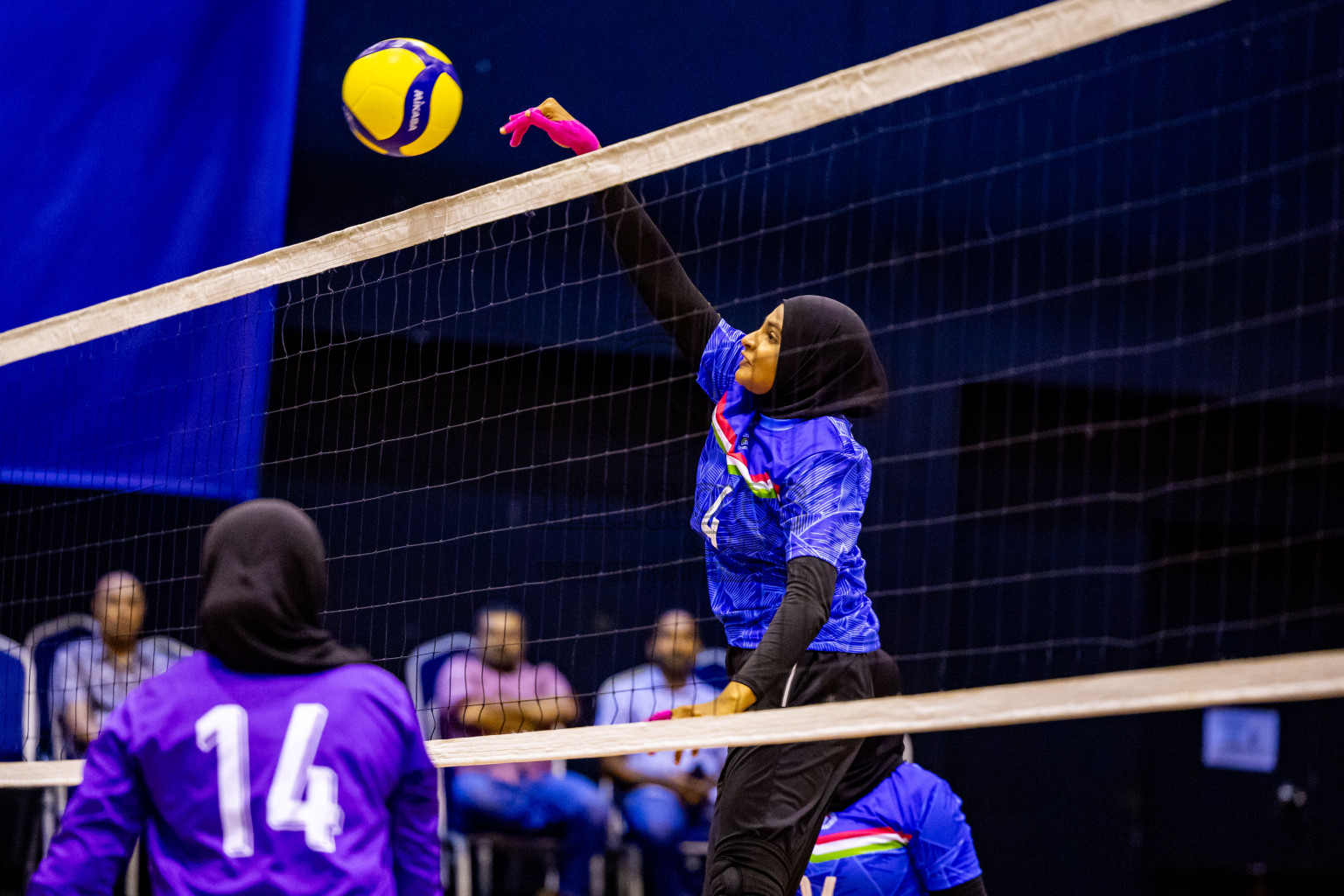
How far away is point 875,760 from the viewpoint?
12.9 ft

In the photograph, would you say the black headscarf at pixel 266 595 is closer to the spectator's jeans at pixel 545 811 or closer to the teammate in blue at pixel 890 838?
the teammate in blue at pixel 890 838

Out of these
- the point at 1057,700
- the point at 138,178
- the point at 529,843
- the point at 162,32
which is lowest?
the point at 529,843

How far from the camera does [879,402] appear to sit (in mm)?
3730

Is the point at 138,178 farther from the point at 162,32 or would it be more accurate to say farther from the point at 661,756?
the point at 661,756

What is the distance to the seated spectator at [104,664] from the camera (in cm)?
652

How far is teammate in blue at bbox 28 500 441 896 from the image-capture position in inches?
94.9

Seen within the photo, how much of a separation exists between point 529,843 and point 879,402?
3.91 metres

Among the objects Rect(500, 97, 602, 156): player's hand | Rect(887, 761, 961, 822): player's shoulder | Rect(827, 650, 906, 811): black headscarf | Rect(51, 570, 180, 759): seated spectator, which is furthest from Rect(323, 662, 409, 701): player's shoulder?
Rect(51, 570, 180, 759): seated spectator

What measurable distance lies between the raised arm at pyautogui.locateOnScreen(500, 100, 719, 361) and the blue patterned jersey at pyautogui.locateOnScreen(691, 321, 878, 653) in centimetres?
31

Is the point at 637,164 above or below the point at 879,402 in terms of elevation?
above

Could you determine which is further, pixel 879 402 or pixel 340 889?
pixel 879 402

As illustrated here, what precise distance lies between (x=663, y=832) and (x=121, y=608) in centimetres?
273

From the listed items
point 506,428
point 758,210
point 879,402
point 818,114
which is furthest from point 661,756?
point 818,114

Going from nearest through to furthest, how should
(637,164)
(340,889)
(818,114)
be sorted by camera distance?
(340,889) → (818,114) → (637,164)
